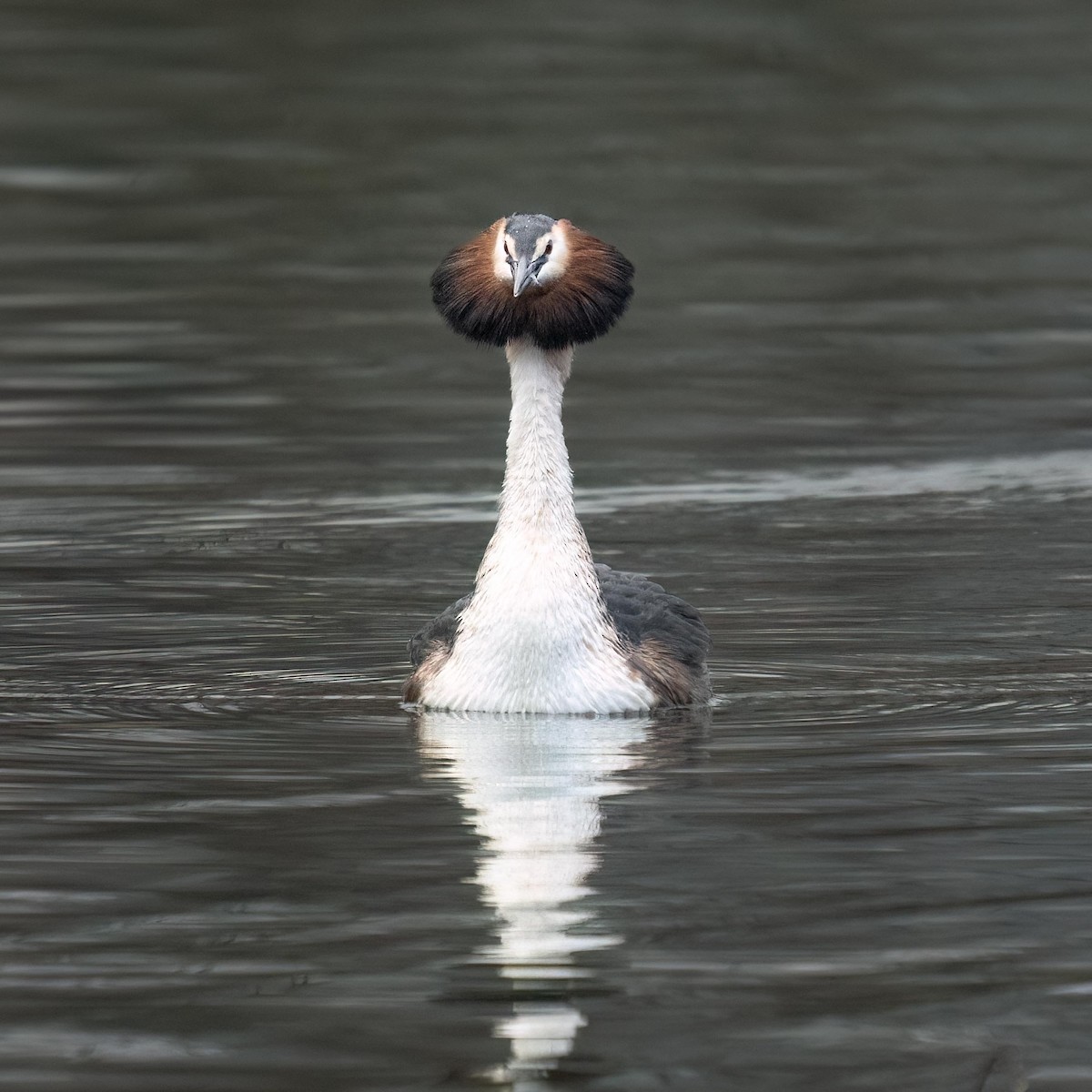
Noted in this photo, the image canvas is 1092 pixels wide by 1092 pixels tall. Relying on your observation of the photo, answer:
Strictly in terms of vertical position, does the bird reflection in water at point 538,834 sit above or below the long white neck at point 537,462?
below

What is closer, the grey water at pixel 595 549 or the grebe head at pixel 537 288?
the grey water at pixel 595 549

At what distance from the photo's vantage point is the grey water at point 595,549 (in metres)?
8.09

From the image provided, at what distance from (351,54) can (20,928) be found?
36340 mm

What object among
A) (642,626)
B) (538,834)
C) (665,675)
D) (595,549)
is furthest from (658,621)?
(595,549)

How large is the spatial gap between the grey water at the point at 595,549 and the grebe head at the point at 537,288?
1687mm

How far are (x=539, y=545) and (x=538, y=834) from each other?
284cm

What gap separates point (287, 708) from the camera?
12977mm

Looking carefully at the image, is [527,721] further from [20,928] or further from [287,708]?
[20,928]

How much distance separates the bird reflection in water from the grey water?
0.03 metres

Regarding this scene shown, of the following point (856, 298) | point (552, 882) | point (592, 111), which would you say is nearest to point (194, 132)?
point (592, 111)

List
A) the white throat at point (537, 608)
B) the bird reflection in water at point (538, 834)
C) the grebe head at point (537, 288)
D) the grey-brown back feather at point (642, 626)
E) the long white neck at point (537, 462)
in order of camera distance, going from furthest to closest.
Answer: the grey-brown back feather at point (642, 626), the long white neck at point (537, 462), the grebe head at point (537, 288), the white throat at point (537, 608), the bird reflection in water at point (538, 834)

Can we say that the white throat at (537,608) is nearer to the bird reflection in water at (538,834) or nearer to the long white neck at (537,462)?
the long white neck at (537,462)

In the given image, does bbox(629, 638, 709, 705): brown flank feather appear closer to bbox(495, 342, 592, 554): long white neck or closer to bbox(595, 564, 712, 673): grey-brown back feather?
bbox(595, 564, 712, 673): grey-brown back feather

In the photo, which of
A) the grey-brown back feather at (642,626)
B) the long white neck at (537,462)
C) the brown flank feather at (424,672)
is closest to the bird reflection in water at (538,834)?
the brown flank feather at (424,672)
